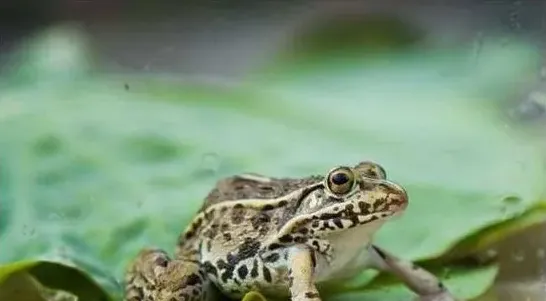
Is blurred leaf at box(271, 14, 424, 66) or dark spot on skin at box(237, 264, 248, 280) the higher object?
blurred leaf at box(271, 14, 424, 66)

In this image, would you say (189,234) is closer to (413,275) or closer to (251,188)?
(251,188)

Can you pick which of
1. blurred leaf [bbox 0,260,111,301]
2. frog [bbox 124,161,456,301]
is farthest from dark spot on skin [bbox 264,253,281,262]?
blurred leaf [bbox 0,260,111,301]

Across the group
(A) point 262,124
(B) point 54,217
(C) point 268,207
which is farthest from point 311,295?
(A) point 262,124

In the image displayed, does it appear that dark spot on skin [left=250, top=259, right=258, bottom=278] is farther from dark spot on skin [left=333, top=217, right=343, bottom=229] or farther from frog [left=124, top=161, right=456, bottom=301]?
dark spot on skin [left=333, top=217, right=343, bottom=229]

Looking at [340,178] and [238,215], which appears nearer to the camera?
[340,178]

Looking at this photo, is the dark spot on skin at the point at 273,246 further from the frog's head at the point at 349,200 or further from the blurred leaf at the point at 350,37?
the blurred leaf at the point at 350,37

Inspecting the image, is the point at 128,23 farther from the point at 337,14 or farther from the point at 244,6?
the point at 337,14

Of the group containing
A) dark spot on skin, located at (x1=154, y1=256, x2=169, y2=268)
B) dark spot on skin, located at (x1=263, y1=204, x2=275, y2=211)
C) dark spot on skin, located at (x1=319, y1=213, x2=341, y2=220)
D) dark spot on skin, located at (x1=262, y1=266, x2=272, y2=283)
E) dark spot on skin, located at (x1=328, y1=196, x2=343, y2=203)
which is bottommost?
→ dark spot on skin, located at (x1=262, y1=266, x2=272, y2=283)
